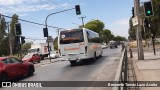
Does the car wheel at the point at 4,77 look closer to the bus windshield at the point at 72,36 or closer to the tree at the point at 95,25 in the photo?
the bus windshield at the point at 72,36

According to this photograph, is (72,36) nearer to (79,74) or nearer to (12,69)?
(79,74)

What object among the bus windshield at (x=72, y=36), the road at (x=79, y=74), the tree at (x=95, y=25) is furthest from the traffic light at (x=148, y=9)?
the tree at (x=95, y=25)

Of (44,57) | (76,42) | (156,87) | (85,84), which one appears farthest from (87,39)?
(44,57)

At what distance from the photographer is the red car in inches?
619

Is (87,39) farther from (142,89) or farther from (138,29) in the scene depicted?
(142,89)

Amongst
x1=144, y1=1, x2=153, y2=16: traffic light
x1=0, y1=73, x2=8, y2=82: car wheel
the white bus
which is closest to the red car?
x1=0, y1=73, x2=8, y2=82: car wheel

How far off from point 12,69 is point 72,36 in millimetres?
8081

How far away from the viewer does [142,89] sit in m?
9.88

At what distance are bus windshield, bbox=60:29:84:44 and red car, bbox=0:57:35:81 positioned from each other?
563cm

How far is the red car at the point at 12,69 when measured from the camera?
51.6 feet

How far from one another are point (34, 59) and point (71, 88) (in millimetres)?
33759

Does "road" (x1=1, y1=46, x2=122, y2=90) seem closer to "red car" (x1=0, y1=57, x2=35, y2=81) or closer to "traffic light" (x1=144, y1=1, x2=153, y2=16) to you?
"red car" (x1=0, y1=57, x2=35, y2=81)

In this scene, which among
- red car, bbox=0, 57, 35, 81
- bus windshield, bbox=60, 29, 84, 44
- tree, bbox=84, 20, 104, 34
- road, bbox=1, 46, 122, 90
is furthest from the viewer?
tree, bbox=84, 20, 104, 34

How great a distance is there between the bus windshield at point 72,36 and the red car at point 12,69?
5633 millimetres
